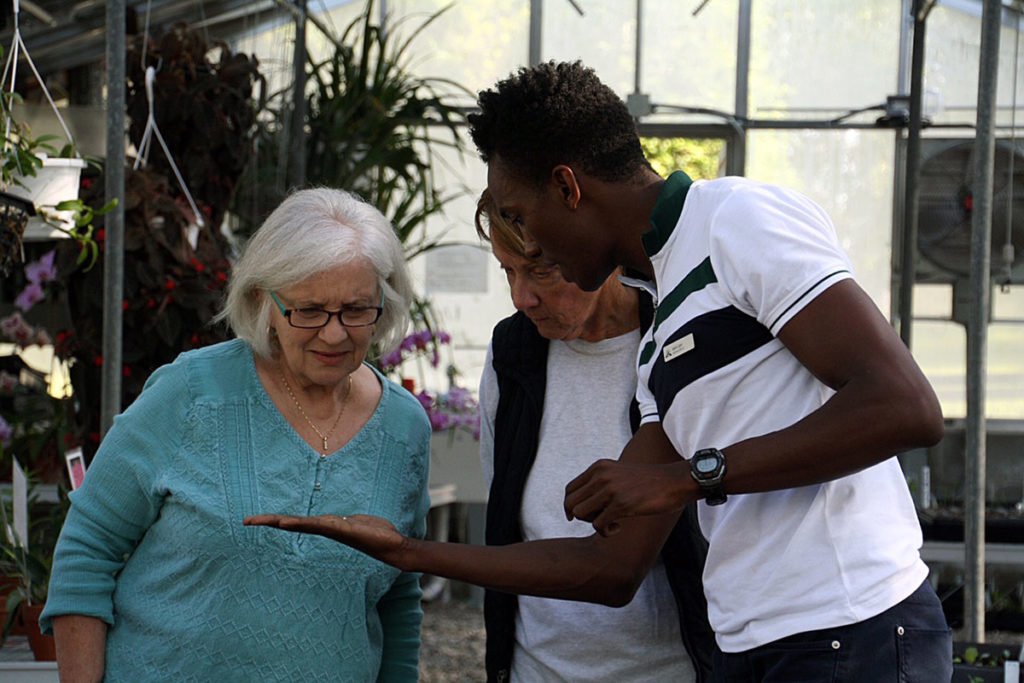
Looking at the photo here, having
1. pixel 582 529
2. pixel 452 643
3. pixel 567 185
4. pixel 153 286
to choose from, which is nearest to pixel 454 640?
pixel 452 643

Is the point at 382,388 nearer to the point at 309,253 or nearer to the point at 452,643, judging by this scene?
the point at 309,253

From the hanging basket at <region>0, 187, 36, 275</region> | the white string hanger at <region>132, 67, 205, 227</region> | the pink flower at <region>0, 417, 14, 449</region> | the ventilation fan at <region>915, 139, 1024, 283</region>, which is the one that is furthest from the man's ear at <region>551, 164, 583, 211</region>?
the ventilation fan at <region>915, 139, 1024, 283</region>

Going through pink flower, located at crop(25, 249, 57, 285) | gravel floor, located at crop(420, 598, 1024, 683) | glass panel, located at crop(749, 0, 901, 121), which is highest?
glass panel, located at crop(749, 0, 901, 121)

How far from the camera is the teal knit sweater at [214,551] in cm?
171

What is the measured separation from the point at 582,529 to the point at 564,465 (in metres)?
0.11

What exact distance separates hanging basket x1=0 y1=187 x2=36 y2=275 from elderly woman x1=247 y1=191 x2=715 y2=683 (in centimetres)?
84

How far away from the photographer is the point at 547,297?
6.38 feet

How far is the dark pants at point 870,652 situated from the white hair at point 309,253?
85 centimetres

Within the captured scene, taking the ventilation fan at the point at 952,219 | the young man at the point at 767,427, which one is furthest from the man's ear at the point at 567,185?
the ventilation fan at the point at 952,219

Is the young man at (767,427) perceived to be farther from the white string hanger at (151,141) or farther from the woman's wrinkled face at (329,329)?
the white string hanger at (151,141)

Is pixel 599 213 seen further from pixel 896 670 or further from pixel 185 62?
pixel 185 62

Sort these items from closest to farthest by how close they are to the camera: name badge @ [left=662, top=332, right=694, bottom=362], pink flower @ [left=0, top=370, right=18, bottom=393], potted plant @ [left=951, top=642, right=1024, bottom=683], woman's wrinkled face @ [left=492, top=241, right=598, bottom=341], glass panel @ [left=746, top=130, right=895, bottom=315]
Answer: name badge @ [left=662, top=332, right=694, bottom=362] → woman's wrinkled face @ [left=492, top=241, right=598, bottom=341] → potted plant @ [left=951, top=642, right=1024, bottom=683] → pink flower @ [left=0, top=370, right=18, bottom=393] → glass panel @ [left=746, top=130, right=895, bottom=315]

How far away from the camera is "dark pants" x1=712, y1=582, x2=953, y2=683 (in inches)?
50.1

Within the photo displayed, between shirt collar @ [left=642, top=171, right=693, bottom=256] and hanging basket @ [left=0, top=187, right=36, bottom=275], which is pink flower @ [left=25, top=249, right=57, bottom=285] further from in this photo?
shirt collar @ [left=642, top=171, right=693, bottom=256]
